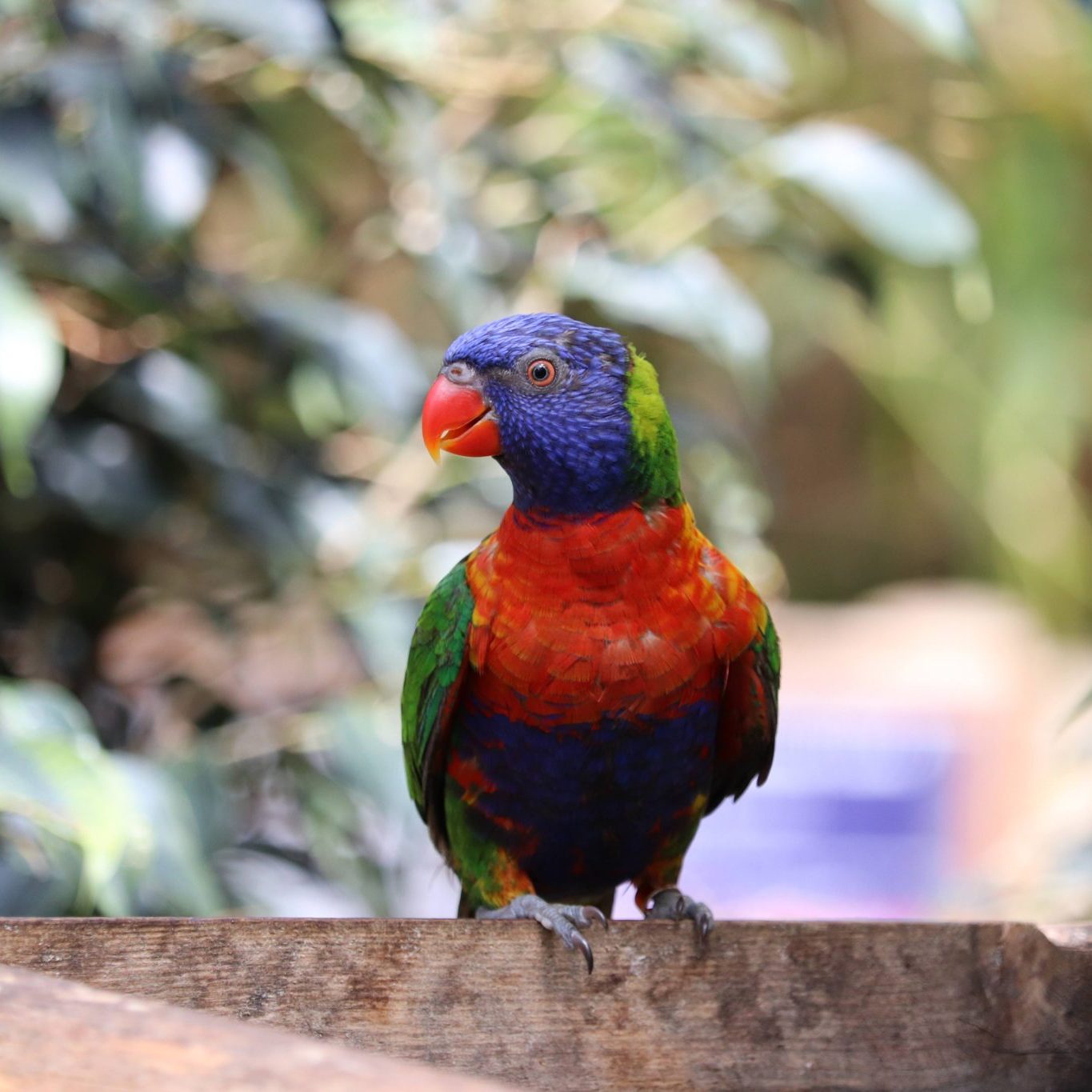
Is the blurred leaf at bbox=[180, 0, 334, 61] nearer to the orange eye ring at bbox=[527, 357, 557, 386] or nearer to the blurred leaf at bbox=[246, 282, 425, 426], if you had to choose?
the blurred leaf at bbox=[246, 282, 425, 426]

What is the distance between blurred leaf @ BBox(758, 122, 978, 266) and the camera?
2232 millimetres

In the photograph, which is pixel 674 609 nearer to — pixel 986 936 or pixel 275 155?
pixel 986 936

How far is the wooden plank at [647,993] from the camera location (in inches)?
47.1

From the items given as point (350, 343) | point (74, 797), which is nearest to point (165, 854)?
point (74, 797)

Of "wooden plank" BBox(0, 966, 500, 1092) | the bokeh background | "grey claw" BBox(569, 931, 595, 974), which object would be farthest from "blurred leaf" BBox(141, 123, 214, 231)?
"wooden plank" BBox(0, 966, 500, 1092)

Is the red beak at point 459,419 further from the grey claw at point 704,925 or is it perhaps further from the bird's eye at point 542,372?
the grey claw at point 704,925

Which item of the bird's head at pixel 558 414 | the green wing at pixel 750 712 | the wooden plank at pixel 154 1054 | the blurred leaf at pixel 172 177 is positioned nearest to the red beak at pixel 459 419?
the bird's head at pixel 558 414

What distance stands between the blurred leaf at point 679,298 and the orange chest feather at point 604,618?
0.76 m

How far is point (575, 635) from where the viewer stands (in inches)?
61.4

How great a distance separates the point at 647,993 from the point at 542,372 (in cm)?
70

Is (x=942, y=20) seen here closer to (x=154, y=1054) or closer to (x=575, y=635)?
(x=575, y=635)

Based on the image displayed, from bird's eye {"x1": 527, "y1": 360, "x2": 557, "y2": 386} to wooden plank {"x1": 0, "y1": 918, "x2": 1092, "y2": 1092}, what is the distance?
0.62 meters

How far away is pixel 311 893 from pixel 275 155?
1299 mm

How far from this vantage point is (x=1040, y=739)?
16.0ft
